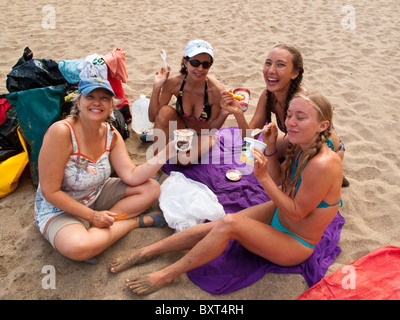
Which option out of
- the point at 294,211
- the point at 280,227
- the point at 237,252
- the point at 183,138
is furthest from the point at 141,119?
the point at 294,211

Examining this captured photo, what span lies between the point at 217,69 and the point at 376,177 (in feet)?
10.5

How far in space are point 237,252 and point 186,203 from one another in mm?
672

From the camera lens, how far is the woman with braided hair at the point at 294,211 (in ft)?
6.70

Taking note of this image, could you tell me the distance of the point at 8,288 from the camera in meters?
2.29

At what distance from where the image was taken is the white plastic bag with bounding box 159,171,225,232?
9.24ft

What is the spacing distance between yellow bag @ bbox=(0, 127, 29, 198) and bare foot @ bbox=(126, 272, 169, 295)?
5.51 feet

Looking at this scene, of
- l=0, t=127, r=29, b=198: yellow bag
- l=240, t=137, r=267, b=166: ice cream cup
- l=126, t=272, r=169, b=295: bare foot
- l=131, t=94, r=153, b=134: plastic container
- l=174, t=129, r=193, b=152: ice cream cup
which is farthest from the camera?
l=131, t=94, r=153, b=134: plastic container

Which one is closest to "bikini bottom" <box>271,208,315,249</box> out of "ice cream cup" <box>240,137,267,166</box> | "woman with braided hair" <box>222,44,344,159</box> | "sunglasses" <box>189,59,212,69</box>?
"ice cream cup" <box>240,137,267,166</box>

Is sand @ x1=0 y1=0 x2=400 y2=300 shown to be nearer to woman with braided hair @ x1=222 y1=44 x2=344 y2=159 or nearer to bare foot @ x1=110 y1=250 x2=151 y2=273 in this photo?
bare foot @ x1=110 y1=250 x2=151 y2=273

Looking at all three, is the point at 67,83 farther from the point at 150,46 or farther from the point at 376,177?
the point at 376,177

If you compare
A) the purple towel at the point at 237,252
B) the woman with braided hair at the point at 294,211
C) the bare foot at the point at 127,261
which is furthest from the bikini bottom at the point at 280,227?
the bare foot at the point at 127,261

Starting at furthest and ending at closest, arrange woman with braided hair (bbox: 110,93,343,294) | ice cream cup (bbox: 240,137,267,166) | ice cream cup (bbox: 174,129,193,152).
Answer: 1. ice cream cup (bbox: 174,129,193,152)
2. ice cream cup (bbox: 240,137,267,166)
3. woman with braided hair (bbox: 110,93,343,294)
